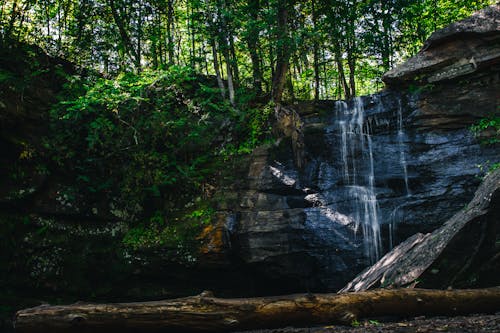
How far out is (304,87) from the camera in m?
16.3

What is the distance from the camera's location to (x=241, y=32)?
1234 cm

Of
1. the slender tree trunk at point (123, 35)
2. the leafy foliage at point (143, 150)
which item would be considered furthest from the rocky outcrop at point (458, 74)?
the slender tree trunk at point (123, 35)

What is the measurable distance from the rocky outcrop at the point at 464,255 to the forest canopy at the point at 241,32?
7.59 meters

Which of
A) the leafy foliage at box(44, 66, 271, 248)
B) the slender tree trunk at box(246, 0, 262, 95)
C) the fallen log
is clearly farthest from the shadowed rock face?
the fallen log

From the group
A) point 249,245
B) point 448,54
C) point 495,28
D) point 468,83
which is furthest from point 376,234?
point 495,28

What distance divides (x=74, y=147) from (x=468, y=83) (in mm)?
11083

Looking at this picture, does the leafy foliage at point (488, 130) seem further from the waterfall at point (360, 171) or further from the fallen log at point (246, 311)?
the fallen log at point (246, 311)

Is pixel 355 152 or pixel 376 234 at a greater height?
pixel 355 152

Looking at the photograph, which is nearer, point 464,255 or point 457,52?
point 464,255

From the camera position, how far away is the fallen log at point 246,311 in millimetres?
4344

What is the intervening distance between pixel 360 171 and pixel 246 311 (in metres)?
6.69

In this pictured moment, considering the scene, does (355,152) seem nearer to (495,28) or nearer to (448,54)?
(448,54)

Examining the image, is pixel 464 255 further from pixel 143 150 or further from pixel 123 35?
pixel 123 35

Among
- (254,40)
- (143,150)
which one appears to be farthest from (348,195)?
(254,40)
